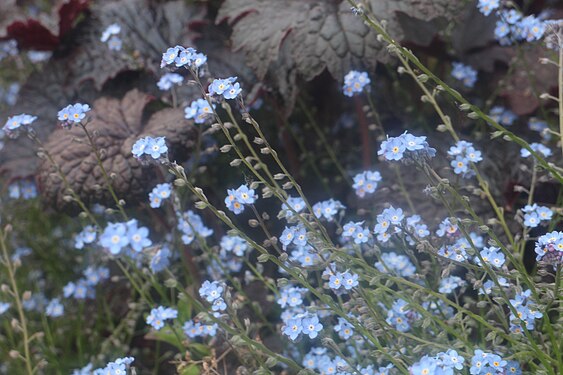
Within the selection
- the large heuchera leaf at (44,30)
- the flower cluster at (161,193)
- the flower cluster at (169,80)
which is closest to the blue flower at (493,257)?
the flower cluster at (161,193)

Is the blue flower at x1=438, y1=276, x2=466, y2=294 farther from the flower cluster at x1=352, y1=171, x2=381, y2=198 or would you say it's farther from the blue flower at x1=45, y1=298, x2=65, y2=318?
the blue flower at x1=45, y1=298, x2=65, y2=318

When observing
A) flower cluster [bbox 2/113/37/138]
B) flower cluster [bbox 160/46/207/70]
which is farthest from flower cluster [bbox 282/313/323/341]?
flower cluster [bbox 2/113/37/138]

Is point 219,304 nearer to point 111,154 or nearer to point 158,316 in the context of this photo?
point 158,316

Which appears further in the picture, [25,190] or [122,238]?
[25,190]

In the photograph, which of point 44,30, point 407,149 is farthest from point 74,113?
point 44,30

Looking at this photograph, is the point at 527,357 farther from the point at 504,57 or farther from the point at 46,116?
the point at 46,116

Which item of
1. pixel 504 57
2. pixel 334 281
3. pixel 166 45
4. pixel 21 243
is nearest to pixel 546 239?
pixel 334 281
